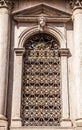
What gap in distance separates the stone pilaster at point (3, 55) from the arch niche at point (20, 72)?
454mm

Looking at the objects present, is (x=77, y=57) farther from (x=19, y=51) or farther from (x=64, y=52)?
(x=19, y=51)

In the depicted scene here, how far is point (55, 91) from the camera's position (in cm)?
1527

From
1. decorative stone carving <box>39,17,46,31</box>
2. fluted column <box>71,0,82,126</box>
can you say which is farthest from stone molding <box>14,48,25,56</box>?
fluted column <box>71,0,82,126</box>

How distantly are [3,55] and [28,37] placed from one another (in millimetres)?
1565

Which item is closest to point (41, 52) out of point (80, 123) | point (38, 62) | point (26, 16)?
point (38, 62)

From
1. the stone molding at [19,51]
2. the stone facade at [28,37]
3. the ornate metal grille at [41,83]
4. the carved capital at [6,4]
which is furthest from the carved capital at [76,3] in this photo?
the stone molding at [19,51]

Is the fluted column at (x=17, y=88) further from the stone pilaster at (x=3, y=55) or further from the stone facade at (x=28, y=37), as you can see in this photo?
the stone pilaster at (x=3, y=55)

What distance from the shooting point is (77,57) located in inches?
602

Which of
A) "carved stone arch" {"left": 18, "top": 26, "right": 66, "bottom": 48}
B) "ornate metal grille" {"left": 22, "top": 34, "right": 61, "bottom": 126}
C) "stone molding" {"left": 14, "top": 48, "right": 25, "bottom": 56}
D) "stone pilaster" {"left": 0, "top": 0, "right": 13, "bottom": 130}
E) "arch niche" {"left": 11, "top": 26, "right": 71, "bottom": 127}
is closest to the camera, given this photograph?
"stone pilaster" {"left": 0, "top": 0, "right": 13, "bottom": 130}

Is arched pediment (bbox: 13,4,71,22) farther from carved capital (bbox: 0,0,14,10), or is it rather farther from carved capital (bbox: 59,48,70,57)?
carved capital (bbox: 59,48,70,57)

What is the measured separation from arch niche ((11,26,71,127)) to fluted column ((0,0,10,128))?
1.50 ft

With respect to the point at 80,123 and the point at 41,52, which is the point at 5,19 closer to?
the point at 41,52

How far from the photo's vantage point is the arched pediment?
640 inches

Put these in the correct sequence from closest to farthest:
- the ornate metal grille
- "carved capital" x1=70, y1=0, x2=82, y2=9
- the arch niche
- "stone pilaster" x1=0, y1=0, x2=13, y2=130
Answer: "stone pilaster" x1=0, y1=0, x2=13, y2=130 → the arch niche → the ornate metal grille → "carved capital" x1=70, y1=0, x2=82, y2=9
